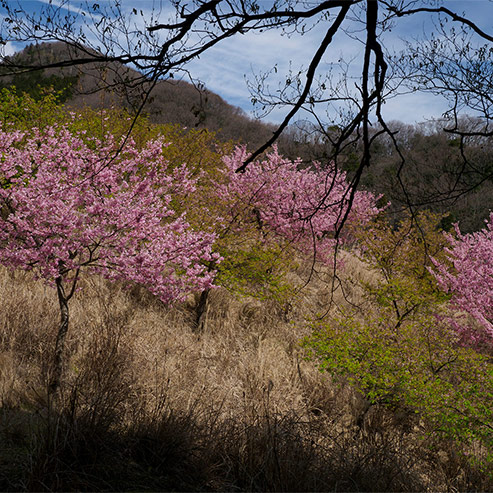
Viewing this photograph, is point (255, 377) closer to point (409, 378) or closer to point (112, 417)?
point (409, 378)

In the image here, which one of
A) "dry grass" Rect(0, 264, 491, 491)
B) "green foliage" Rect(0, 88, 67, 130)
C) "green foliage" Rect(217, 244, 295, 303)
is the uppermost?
"green foliage" Rect(0, 88, 67, 130)

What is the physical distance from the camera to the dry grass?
10.2 ft

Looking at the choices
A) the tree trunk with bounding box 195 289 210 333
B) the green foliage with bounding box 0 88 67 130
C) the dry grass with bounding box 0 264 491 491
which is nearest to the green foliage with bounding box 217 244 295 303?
the tree trunk with bounding box 195 289 210 333

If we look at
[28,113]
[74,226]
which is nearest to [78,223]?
[74,226]

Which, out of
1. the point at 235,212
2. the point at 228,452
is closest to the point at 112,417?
the point at 228,452

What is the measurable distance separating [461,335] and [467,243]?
2.79m

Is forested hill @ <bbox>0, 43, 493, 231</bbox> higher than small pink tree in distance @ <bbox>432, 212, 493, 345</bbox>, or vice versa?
forested hill @ <bbox>0, 43, 493, 231</bbox>

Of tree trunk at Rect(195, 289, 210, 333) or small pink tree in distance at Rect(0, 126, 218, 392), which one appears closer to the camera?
small pink tree in distance at Rect(0, 126, 218, 392)

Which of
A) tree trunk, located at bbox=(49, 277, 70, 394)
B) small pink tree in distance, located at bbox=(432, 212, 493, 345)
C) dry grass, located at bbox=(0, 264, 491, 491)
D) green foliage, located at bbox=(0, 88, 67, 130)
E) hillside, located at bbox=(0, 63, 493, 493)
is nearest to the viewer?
dry grass, located at bbox=(0, 264, 491, 491)

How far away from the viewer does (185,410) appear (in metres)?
4.52

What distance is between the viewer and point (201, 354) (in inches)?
298

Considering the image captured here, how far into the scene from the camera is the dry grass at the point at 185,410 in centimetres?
310

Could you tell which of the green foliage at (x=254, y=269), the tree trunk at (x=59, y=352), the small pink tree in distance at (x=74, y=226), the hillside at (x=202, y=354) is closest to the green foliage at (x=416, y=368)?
the hillside at (x=202, y=354)

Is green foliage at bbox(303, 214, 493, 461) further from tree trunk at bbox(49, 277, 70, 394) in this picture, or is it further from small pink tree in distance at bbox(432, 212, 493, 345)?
tree trunk at bbox(49, 277, 70, 394)
